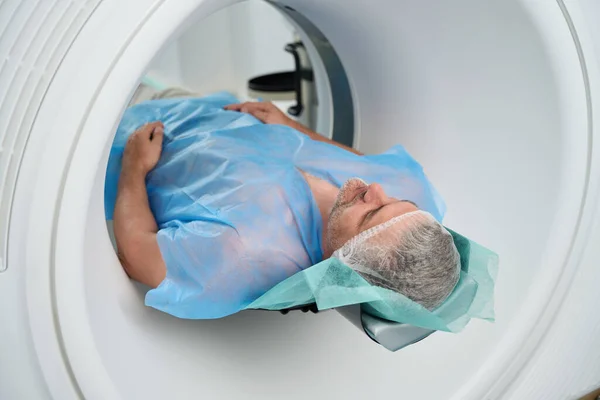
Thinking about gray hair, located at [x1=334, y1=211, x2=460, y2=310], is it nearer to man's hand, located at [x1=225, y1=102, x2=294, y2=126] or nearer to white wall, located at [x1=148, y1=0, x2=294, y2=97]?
man's hand, located at [x1=225, y1=102, x2=294, y2=126]

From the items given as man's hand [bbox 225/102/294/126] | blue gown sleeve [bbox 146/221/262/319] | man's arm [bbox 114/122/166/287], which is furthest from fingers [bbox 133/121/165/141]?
blue gown sleeve [bbox 146/221/262/319]

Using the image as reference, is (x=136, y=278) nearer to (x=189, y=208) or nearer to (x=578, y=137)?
(x=189, y=208)

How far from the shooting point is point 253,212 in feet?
3.54

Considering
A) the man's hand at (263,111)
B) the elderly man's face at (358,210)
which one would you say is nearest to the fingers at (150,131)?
the man's hand at (263,111)

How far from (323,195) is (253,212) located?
0.16 meters

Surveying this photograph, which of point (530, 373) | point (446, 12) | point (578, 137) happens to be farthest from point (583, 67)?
point (530, 373)

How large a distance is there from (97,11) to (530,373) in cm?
103

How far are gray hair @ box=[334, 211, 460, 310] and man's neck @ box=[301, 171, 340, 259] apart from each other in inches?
4.9

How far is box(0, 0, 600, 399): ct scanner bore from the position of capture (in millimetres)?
717

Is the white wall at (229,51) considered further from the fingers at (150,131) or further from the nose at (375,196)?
Result: the nose at (375,196)

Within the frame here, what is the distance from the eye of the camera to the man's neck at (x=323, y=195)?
114 centimetres

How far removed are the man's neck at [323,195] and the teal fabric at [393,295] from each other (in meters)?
0.14

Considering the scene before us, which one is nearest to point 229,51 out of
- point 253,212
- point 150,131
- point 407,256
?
point 150,131

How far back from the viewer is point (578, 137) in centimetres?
112
